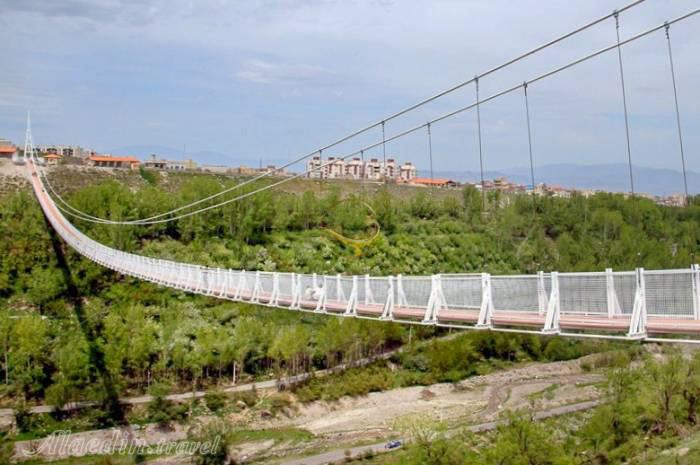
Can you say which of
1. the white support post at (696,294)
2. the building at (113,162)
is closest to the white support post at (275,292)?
the white support post at (696,294)

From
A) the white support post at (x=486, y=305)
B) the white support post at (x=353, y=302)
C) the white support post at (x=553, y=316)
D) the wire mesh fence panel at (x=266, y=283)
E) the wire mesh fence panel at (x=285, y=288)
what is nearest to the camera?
the white support post at (x=553, y=316)

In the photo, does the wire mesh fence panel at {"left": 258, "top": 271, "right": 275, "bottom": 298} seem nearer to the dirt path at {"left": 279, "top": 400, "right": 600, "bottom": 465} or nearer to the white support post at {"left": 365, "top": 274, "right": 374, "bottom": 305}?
the white support post at {"left": 365, "top": 274, "right": 374, "bottom": 305}

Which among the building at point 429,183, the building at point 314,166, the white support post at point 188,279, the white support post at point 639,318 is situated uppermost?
the building at point 429,183

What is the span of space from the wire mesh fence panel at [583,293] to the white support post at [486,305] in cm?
79

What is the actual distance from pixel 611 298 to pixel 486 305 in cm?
138

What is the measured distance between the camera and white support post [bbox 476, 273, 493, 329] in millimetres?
7309

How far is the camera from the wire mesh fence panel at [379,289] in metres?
9.34

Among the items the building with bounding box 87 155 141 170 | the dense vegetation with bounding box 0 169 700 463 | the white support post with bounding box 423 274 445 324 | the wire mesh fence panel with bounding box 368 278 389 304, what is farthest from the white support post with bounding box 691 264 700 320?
the building with bounding box 87 155 141 170

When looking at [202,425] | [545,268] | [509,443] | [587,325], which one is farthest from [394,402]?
[587,325]

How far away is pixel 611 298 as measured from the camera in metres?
6.33

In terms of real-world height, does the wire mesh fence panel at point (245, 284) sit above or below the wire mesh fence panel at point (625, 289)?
above

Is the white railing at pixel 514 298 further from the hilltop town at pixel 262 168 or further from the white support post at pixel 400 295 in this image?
the hilltop town at pixel 262 168

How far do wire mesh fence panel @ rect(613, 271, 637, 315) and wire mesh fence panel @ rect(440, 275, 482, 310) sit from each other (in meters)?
1.63

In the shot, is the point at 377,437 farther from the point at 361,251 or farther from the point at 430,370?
the point at 361,251
